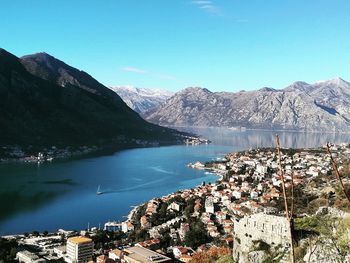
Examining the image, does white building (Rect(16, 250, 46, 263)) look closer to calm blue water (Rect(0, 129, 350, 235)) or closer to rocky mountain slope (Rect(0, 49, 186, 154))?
calm blue water (Rect(0, 129, 350, 235))

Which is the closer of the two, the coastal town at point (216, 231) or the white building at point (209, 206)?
the coastal town at point (216, 231)

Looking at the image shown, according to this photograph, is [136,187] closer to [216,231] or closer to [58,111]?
[216,231]

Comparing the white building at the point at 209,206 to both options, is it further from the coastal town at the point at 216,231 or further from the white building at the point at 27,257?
the white building at the point at 27,257

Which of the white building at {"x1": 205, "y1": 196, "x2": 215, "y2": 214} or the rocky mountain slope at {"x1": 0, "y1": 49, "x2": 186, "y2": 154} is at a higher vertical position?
the rocky mountain slope at {"x1": 0, "y1": 49, "x2": 186, "y2": 154}

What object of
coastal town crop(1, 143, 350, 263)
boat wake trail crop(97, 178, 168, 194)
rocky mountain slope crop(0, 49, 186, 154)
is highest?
rocky mountain slope crop(0, 49, 186, 154)

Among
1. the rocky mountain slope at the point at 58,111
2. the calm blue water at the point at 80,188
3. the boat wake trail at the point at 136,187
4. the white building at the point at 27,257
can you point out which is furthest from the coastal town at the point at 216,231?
the rocky mountain slope at the point at 58,111

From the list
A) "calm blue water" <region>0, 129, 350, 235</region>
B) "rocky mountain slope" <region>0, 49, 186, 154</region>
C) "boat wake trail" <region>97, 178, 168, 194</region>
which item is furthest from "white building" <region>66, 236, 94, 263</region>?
"rocky mountain slope" <region>0, 49, 186, 154</region>

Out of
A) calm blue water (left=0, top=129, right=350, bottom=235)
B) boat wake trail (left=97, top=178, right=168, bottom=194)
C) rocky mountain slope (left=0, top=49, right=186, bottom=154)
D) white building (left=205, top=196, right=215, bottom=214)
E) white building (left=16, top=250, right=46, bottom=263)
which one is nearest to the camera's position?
white building (left=16, top=250, right=46, bottom=263)
